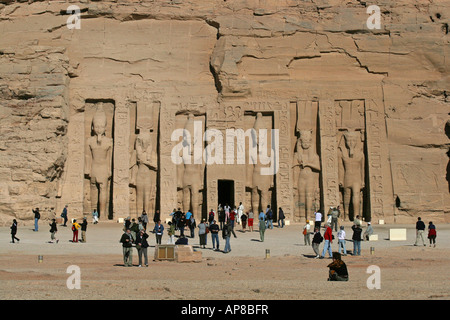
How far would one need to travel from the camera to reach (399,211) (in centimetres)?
2988

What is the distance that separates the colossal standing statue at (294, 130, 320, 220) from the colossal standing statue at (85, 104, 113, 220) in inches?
363

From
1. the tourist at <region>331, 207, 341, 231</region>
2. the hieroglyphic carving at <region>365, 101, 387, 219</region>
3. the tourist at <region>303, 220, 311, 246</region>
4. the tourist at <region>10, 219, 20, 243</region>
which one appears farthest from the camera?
the hieroglyphic carving at <region>365, 101, 387, 219</region>

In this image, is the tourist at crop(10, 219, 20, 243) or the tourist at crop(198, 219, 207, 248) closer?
the tourist at crop(198, 219, 207, 248)

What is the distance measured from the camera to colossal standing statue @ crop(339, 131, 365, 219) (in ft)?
100

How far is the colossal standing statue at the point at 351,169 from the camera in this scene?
30.5 m

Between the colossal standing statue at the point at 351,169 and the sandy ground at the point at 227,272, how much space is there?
269 inches

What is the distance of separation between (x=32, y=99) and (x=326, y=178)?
14343 millimetres

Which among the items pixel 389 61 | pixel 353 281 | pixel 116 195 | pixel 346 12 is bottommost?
pixel 353 281

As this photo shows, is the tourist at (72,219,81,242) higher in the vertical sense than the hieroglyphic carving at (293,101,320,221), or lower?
lower

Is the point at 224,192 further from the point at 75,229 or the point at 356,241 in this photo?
the point at 356,241

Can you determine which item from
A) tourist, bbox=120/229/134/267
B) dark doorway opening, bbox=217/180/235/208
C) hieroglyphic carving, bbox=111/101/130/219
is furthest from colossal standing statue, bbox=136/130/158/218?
tourist, bbox=120/229/134/267

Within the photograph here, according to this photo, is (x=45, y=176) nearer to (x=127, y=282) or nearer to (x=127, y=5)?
(x=127, y=5)

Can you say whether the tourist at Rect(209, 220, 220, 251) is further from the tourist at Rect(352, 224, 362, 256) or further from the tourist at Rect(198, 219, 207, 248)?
the tourist at Rect(352, 224, 362, 256)

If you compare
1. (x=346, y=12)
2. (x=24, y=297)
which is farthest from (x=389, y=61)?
(x=24, y=297)
